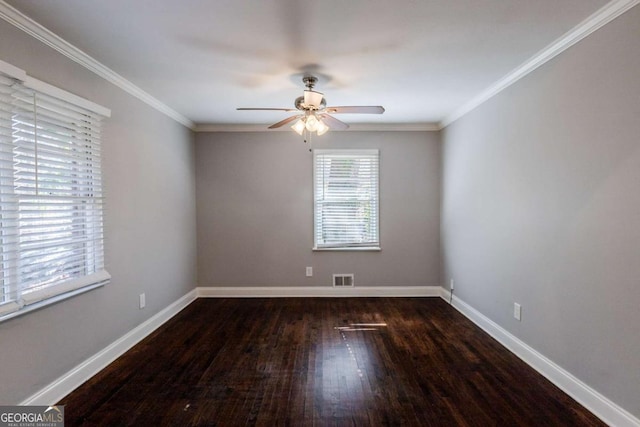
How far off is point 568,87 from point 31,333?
381 centimetres

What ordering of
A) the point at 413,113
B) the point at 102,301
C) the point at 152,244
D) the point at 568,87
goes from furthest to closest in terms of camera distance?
1. the point at 413,113
2. the point at 152,244
3. the point at 102,301
4. the point at 568,87

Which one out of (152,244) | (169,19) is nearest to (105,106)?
(169,19)

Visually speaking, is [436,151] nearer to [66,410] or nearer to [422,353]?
[422,353]

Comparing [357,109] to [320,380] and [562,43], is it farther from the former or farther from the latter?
[320,380]

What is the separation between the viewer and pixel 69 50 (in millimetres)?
2189

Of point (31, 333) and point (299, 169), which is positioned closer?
point (31, 333)

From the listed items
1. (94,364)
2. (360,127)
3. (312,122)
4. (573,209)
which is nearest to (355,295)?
(360,127)

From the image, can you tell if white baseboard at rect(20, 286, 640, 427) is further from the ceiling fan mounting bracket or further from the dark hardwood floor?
the ceiling fan mounting bracket

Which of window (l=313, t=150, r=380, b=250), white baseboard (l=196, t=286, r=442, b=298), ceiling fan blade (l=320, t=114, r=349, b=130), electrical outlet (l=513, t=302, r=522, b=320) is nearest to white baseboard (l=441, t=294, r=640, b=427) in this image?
electrical outlet (l=513, t=302, r=522, b=320)

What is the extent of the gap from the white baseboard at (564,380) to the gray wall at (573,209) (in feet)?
0.16

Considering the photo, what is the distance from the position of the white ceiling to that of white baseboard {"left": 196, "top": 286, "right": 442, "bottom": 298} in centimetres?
258

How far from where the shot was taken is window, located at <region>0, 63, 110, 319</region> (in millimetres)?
1780

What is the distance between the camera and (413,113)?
→ 12.8ft

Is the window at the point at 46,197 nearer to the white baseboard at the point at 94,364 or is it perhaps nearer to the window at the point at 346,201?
the white baseboard at the point at 94,364
